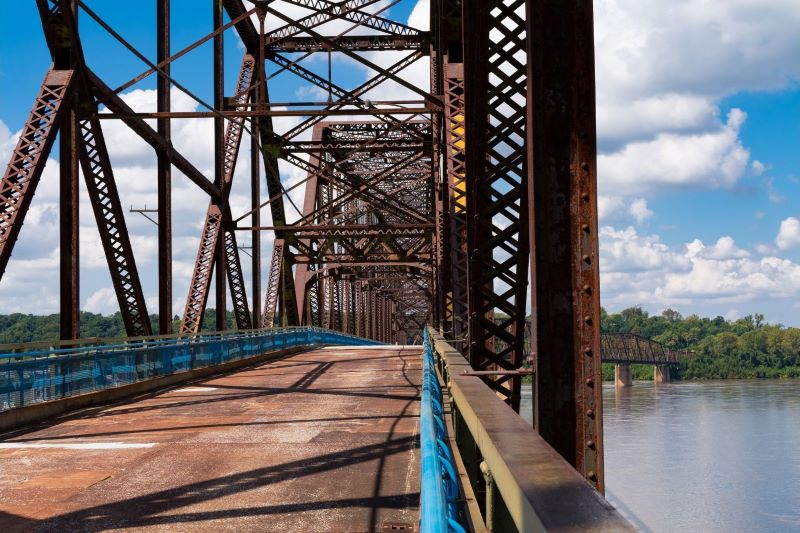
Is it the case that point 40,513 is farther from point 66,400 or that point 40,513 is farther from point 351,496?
point 66,400

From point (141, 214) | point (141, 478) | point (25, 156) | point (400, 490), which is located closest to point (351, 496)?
point (400, 490)

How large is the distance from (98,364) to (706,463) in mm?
84020

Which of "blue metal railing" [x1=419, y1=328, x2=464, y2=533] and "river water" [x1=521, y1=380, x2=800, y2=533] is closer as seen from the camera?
"blue metal railing" [x1=419, y1=328, x2=464, y2=533]

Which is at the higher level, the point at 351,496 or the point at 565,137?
the point at 565,137

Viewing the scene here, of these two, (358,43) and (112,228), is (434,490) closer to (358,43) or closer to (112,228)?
(112,228)

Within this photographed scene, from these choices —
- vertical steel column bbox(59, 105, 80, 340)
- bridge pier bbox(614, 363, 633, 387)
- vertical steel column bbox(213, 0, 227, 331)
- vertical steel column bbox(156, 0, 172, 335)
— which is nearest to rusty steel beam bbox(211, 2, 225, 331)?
vertical steel column bbox(213, 0, 227, 331)

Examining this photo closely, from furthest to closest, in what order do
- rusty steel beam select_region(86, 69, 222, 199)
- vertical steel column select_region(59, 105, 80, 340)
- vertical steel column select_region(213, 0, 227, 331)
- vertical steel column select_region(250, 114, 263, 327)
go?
vertical steel column select_region(250, 114, 263, 327)
vertical steel column select_region(213, 0, 227, 331)
rusty steel beam select_region(86, 69, 222, 199)
vertical steel column select_region(59, 105, 80, 340)

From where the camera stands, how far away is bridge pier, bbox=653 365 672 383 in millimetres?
178625

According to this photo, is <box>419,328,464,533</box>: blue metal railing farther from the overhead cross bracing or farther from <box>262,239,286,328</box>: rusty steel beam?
<box>262,239,286,328</box>: rusty steel beam

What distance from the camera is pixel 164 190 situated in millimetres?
22344

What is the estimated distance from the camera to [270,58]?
31.9 meters

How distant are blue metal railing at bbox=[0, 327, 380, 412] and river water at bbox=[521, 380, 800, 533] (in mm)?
46228

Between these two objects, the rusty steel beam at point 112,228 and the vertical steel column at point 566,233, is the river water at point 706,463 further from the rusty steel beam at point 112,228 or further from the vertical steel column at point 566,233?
the vertical steel column at point 566,233

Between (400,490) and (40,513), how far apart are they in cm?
309
